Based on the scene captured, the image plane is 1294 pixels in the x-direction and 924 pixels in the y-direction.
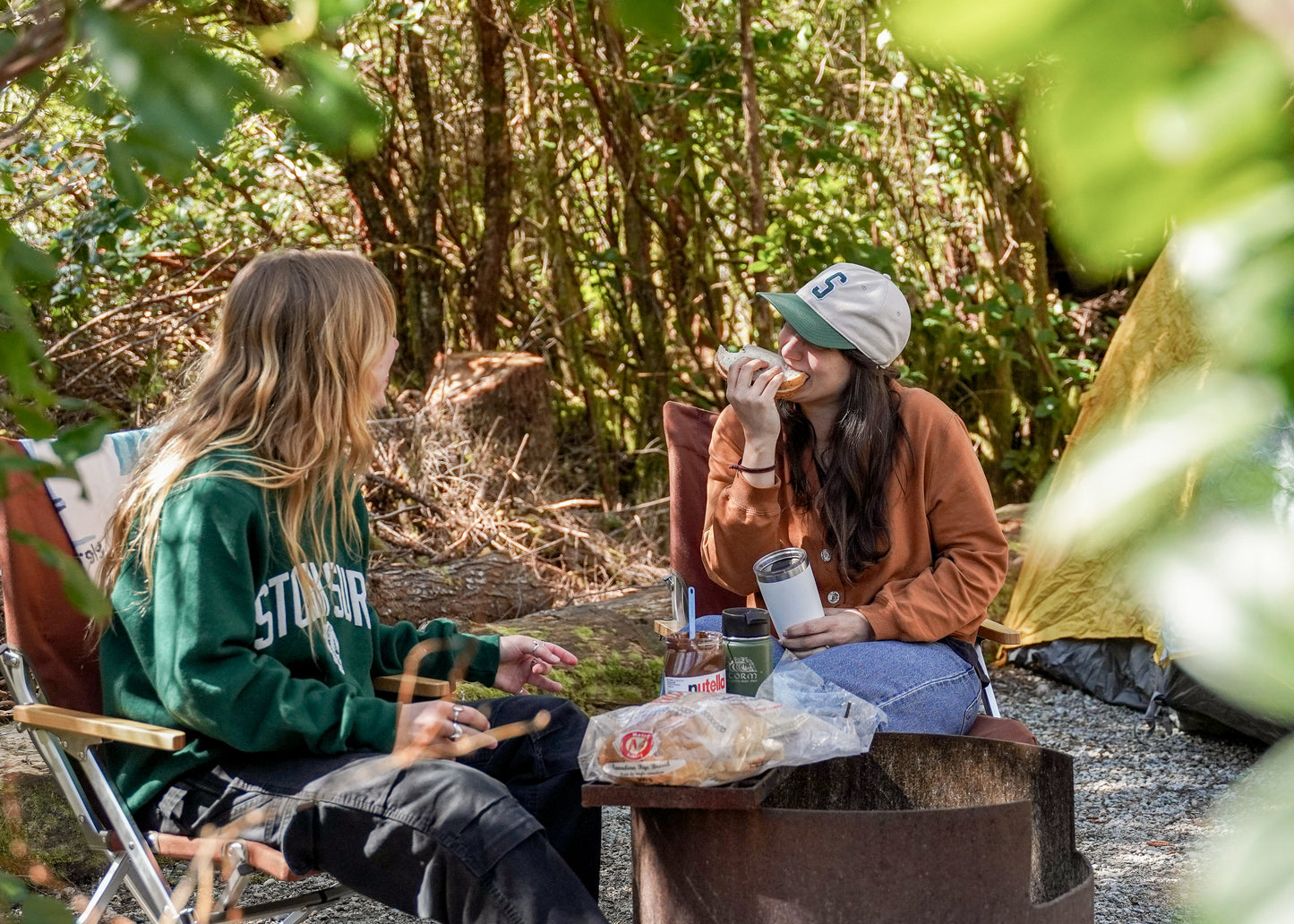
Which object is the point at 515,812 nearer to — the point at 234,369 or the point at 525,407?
the point at 234,369

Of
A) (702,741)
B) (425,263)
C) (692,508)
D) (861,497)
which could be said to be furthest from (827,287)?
(425,263)

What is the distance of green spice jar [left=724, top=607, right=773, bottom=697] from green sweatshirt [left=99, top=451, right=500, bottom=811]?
60 centimetres

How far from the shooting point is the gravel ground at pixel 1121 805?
116 inches

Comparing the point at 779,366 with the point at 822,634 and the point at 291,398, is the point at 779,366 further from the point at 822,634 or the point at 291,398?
the point at 291,398

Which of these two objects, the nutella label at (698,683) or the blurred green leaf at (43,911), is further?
the nutella label at (698,683)

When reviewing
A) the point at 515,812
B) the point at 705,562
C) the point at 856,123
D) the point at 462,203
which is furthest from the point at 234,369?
the point at 462,203

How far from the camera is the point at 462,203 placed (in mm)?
6902

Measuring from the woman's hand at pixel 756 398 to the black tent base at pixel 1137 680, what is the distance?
182 centimetres

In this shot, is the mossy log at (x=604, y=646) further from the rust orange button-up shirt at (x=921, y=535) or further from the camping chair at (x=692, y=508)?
the rust orange button-up shirt at (x=921, y=535)

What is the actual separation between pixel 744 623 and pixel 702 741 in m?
0.53

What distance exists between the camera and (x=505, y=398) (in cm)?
583

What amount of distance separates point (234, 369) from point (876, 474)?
1289 mm

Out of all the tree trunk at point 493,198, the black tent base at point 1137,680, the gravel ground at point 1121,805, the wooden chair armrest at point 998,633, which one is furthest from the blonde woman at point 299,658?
the tree trunk at point 493,198

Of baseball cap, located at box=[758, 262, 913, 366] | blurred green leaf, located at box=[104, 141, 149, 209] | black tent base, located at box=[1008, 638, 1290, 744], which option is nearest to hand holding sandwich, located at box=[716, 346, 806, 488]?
baseball cap, located at box=[758, 262, 913, 366]
